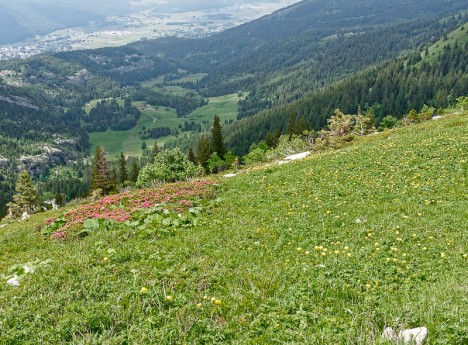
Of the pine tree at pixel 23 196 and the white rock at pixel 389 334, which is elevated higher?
the white rock at pixel 389 334

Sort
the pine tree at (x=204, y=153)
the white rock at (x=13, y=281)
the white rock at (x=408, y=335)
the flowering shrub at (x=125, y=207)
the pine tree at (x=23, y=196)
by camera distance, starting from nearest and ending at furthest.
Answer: the white rock at (x=408, y=335)
the white rock at (x=13, y=281)
the flowering shrub at (x=125, y=207)
the pine tree at (x=23, y=196)
the pine tree at (x=204, y=153)

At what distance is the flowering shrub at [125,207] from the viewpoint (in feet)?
67.3

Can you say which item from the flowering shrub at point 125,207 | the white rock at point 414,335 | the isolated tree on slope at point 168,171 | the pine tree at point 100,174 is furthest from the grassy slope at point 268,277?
the pine tree at point 100,174

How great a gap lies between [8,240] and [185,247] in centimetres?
1410

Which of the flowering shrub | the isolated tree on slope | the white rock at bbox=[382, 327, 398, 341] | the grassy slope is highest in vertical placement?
the white rock at bbox=[382, 327, 398, 341]

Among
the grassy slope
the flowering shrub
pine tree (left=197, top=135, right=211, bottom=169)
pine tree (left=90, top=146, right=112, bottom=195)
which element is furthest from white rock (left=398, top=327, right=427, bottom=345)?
pine tree (left=90, top=146, right=112, bottom=195)

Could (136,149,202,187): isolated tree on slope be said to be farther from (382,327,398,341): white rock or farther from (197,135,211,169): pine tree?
(382,327,398,341): white rock

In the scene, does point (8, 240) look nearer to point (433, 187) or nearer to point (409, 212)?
point (409, 212)

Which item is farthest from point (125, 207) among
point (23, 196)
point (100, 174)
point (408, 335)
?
point (100, 174)

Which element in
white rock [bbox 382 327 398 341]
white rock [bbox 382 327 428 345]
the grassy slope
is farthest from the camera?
the grassy slope

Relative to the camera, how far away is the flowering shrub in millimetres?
20516

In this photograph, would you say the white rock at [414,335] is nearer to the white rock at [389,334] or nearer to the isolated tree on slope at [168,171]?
the white rock at [389,334]

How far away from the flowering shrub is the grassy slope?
1.44m

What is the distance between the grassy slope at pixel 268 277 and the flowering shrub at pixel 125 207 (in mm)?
1443
